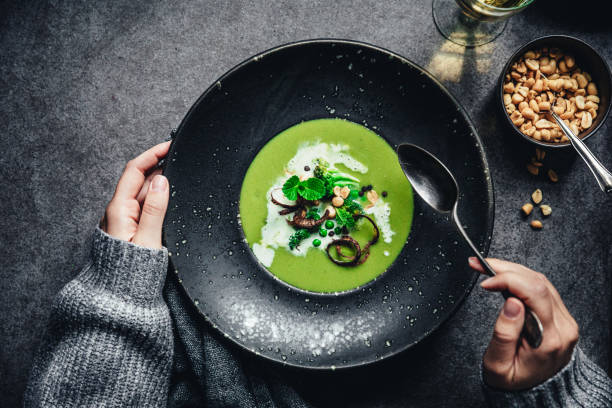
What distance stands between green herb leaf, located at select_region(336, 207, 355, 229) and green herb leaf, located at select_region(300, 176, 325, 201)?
10 centimetres

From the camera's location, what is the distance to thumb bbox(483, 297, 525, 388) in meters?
1.19

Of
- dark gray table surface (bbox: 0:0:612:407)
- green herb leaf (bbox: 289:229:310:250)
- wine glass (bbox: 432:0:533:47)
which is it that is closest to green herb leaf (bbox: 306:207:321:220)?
green herb leaf (bbox: 289:229:310:250)

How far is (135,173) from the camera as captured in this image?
1.55 m

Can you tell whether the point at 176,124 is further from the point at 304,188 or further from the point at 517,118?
the point at 517,118

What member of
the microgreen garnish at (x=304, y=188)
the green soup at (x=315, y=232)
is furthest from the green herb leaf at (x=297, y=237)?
the microgreen garnish at (x=304, y=188)

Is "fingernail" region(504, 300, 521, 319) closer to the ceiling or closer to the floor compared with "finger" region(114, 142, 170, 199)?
closer to the floor

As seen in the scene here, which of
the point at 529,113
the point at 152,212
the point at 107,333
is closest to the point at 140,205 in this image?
the point at 152,212

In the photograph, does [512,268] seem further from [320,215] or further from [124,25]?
[124,25]

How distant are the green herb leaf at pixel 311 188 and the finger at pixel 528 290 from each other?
626mm

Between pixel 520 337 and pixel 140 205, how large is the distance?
4.37 feet

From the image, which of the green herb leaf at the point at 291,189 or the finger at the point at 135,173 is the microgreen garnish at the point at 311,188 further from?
the finger at the point at 135,173

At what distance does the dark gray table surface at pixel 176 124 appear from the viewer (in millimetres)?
1677

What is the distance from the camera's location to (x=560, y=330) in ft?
4.28

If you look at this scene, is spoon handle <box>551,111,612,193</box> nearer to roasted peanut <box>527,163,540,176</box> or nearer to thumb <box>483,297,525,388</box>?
roasted peanut <box>527,163,540,176</box>
